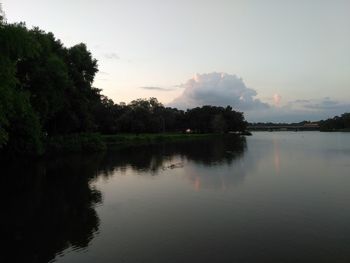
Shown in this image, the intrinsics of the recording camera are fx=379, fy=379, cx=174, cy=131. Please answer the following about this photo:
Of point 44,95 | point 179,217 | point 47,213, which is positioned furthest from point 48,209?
point 44,95

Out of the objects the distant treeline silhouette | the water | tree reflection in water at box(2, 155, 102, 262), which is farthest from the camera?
the distant treeline silhouette

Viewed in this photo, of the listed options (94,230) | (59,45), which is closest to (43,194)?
(94,230)

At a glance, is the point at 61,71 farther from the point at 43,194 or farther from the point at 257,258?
the point at 257,258

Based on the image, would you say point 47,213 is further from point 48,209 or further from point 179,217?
point 179,217

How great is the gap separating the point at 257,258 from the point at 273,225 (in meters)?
4.76

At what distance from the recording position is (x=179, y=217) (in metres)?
21.0

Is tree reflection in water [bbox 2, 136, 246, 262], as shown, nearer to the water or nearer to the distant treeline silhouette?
the water

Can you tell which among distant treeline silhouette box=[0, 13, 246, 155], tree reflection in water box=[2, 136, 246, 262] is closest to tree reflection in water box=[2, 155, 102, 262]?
tree reflection in water box=[2, 136, 246, 262]

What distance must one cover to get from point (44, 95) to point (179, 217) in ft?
106

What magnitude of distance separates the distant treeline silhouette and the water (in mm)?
5653

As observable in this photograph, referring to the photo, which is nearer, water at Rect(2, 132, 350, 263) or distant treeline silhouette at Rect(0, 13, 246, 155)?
water at Rect(2, 132, 350, 263)

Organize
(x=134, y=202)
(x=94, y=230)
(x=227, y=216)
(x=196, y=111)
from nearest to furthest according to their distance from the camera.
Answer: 1. (x=94, y=230)
2. (x=227, y=216)
3. (x=134, y=202)
4. (x=196, y=111)

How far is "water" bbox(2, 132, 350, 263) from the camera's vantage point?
15.4m

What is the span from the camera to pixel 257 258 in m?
14.6
